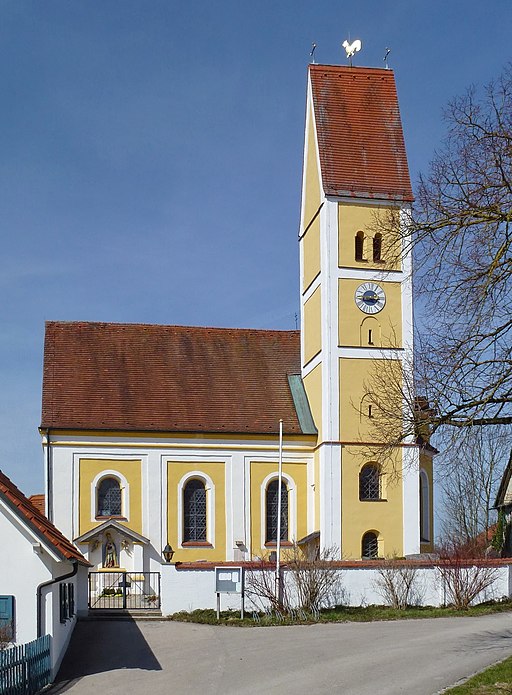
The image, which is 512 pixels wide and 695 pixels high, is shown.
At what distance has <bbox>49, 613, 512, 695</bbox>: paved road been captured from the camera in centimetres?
→ 1758

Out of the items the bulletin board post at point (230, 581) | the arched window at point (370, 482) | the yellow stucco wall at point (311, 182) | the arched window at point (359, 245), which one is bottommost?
the bulletin board post at point (230, 581)

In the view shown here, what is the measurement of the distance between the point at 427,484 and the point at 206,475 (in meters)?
8.59

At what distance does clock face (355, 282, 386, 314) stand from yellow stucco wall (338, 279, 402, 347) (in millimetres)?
134

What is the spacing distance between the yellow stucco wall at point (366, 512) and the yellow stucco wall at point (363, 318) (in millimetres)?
4064

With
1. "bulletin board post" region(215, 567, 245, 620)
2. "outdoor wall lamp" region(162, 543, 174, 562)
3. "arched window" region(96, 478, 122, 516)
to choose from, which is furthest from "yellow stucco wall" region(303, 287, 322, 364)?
"bulletin board post" region(215, 567, 245, 620)

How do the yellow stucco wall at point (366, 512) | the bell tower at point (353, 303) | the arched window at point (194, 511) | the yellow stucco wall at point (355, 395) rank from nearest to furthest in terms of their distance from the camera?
1. the yellow stucco wall at point (366, 512)
2. the bell tower at point (353, 303)
3. the yellow stucco wall at point (355, 395)
4. the arched window at point (194, 511)

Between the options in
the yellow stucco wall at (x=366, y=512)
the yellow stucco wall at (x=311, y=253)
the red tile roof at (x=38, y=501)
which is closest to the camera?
the yellow stucco wall at (x=366, y=512)

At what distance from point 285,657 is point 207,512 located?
17.3 metres

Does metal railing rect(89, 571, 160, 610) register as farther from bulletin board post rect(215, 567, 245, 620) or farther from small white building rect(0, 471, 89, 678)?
small white building rect(0, 471, 89, 678)

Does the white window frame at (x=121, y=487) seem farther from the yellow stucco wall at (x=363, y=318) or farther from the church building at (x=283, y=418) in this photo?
the yellow stucco wall at (x=363, y=318)

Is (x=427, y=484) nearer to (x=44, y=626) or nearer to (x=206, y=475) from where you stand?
(x=206, y=475)

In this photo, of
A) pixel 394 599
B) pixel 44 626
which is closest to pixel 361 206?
pixel 394 599

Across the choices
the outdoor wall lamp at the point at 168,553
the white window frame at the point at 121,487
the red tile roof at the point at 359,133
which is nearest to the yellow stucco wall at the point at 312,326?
the red tile roof at the point at 359,133

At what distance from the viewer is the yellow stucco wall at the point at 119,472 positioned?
36.7 m
